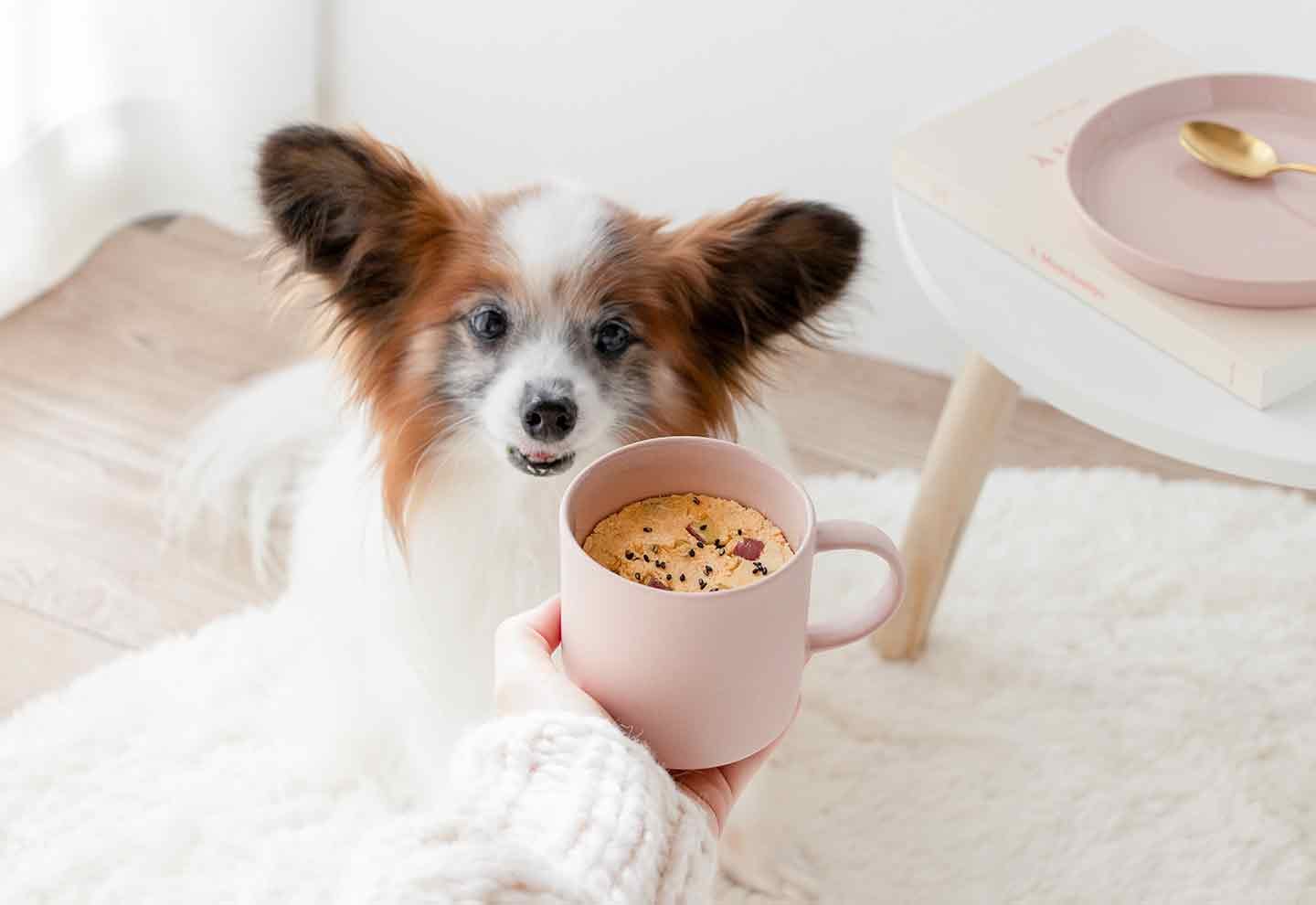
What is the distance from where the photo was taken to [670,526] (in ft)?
3.04

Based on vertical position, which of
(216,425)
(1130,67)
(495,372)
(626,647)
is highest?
(1130,67)

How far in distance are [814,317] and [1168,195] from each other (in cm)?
35

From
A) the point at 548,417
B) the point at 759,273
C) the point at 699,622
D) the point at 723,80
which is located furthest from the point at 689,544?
the point at 723,80

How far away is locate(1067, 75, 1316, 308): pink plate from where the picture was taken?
4.11 ft

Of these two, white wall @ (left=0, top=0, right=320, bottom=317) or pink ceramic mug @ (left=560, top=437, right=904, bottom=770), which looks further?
A: white wall @ (left=0, top=0, right=320, bottom=317)

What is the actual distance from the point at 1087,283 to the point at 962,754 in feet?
2.23

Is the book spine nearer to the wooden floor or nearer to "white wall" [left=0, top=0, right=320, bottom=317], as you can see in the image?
the wooden floor

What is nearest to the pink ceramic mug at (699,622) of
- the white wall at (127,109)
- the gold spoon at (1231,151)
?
the gold spoon at (1231,151)

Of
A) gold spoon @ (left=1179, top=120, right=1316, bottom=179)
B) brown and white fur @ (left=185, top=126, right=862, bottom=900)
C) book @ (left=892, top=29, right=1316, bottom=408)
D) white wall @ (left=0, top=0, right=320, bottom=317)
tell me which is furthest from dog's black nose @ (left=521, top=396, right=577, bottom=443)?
white wall @ (left=0, top=0, right=320, bottom=317)

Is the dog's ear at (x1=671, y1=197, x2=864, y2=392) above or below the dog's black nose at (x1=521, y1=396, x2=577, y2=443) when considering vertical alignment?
above

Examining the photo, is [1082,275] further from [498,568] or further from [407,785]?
[407,785]

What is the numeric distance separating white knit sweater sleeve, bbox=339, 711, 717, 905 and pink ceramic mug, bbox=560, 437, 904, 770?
3 centimetres

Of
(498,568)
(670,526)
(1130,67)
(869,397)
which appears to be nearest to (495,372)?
(498,568)

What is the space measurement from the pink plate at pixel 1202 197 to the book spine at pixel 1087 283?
0.03 meters
